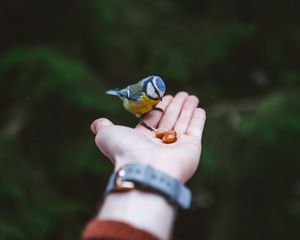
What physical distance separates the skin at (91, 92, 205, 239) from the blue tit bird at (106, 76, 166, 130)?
53mm

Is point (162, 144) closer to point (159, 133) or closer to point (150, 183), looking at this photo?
point (159, 133)

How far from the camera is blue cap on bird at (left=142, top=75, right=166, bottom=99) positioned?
2.01 meters

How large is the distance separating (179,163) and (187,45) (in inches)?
70.8

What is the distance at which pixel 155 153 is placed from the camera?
1.36 metres

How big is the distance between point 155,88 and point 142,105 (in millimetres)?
163

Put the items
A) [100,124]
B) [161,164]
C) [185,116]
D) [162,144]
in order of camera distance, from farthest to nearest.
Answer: [185,116]
[100,124]
[162,144]
[161,164]

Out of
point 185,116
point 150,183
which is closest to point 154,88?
point 185,116

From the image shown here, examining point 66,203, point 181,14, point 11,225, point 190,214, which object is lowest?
point 11,225

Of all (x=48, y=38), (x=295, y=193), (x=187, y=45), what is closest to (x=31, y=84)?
(x=48, y=38)

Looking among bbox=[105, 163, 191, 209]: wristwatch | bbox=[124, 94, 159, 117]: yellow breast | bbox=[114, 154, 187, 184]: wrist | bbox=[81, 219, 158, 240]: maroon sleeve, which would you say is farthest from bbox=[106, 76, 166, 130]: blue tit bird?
bbox=[81, 219, 158, 240]: maroon sleeve

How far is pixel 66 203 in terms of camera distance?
241 cm

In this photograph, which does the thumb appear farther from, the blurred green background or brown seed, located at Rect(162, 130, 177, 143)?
the blurred green background

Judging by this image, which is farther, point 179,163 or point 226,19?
point 226,19

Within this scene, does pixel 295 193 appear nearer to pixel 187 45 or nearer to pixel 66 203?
pixel 187 45
